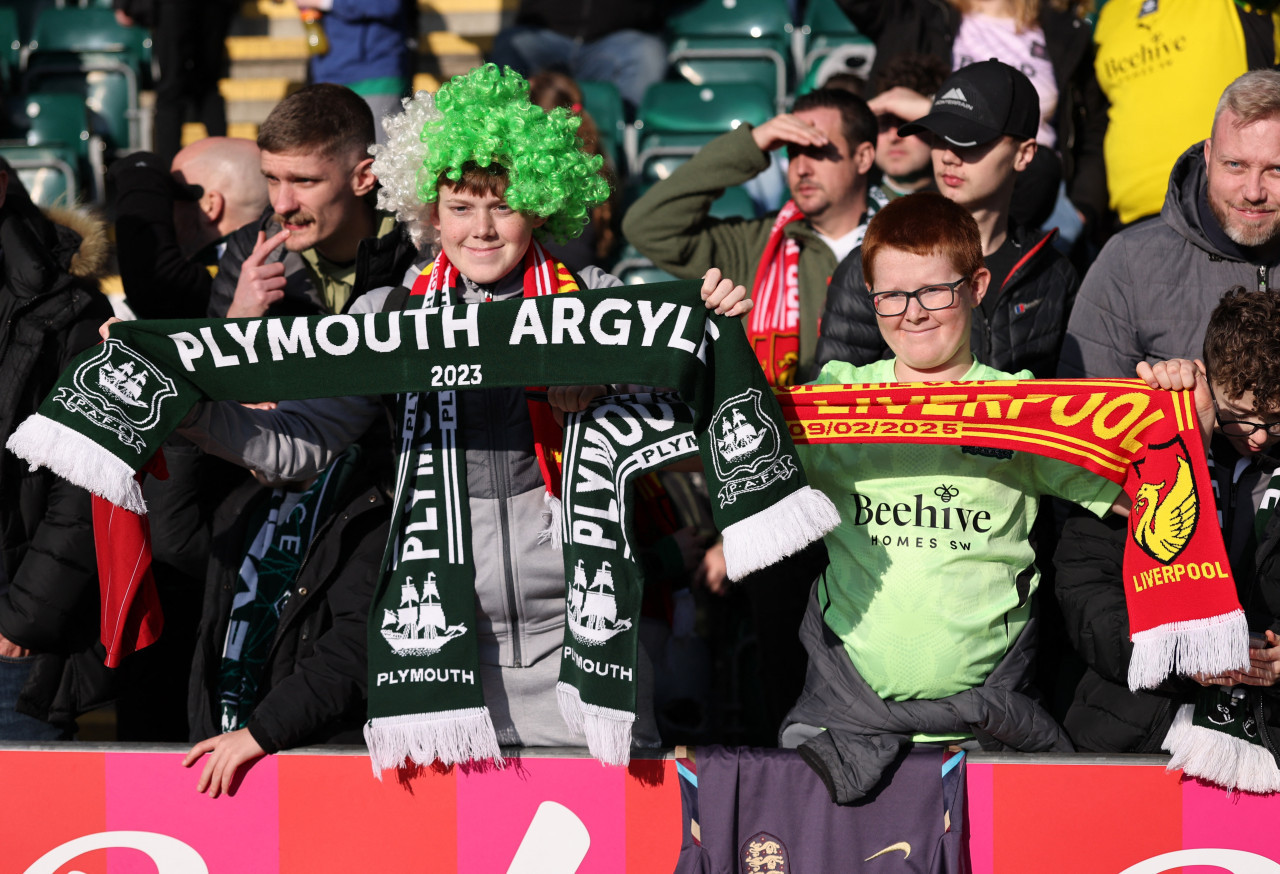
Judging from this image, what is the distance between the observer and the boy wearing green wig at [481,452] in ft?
9.23

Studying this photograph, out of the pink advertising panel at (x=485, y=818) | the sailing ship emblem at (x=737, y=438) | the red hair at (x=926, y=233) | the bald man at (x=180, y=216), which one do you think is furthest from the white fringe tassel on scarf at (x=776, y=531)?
the bald man at (x=180, y=216)

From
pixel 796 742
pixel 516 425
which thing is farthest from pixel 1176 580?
pixel 516 425

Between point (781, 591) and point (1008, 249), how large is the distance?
1201 millimetres

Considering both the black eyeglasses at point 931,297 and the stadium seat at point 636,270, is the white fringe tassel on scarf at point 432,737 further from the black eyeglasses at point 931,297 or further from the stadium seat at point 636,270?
the stadium seat at point 636,270

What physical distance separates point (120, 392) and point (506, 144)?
3.25 ft

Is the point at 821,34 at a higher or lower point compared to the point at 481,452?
higher

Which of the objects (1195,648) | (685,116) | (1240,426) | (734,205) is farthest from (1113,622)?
(685,116)

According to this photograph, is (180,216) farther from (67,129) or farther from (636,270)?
(67,129)

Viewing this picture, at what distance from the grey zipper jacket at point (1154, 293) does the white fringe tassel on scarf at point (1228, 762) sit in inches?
39.7

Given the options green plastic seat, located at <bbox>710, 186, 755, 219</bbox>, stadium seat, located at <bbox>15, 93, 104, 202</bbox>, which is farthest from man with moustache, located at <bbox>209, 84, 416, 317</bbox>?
stadium seat, located at <bbox>15, 93, 104, 202</bbox>

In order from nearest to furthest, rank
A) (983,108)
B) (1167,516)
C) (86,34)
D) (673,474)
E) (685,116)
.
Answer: (1167,516), (983,108), (673,474), (685,116), (86,34)

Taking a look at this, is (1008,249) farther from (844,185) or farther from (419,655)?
(419,655)

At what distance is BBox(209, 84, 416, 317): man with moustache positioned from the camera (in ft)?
12.3

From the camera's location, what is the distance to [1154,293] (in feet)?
10.8
